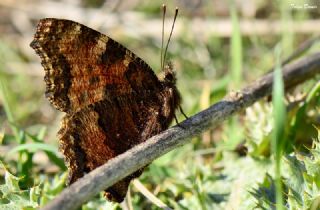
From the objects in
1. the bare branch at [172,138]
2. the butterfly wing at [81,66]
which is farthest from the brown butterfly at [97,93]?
the bare branch at [172,138]

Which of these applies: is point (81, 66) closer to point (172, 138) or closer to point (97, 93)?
point (97, 93)

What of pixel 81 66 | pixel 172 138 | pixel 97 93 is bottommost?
pixel 172 138

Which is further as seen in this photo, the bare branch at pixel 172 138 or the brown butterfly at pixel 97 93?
the brown butterfly at pixel 97 93

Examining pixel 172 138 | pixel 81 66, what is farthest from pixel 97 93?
pixel 172 138

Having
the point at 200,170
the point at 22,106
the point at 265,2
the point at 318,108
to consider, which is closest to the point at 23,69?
the point at 22,106

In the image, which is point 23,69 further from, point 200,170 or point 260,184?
point 260,184

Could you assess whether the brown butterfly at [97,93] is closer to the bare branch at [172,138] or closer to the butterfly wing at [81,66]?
the butterfly wing at [81,66]
